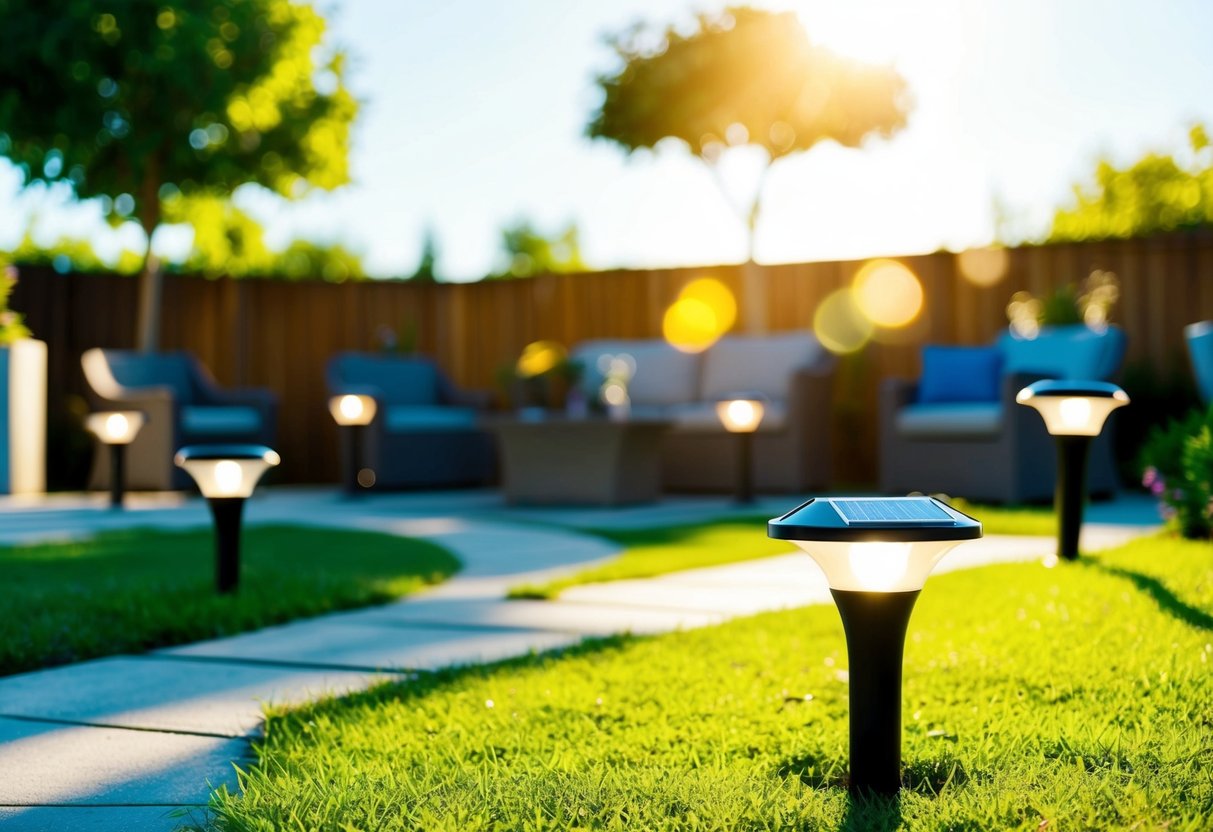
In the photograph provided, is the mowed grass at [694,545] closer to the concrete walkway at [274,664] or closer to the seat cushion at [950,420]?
the concrete walkway at [274,664]

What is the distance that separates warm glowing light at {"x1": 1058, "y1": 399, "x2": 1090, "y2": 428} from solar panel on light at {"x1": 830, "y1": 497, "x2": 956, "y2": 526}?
1938 millimetres

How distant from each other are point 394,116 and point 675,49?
254 centimetres

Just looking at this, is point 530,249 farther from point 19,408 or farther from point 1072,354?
point 1072,354

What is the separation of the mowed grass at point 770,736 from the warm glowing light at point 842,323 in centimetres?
590

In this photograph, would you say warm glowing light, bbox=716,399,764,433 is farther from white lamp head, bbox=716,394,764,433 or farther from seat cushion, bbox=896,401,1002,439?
seat cushion, bbox=896,401,1002,439

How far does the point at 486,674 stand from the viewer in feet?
7.27

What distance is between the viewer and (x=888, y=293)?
27.7ft

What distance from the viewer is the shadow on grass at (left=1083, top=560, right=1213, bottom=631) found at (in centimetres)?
245

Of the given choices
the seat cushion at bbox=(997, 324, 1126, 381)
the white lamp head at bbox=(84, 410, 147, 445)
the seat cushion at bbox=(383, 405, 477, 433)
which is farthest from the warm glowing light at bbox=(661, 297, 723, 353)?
the white lamp head at bbox=(84, 410, 147, 445)

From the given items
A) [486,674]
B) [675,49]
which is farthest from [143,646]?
[675,49]

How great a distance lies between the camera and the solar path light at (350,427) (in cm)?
762

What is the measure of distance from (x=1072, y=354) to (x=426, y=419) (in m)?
4.28

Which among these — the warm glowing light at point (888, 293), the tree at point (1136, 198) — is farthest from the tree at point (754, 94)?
the tree at point (1136, 198)

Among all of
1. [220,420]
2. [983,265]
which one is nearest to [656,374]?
[983,265]
